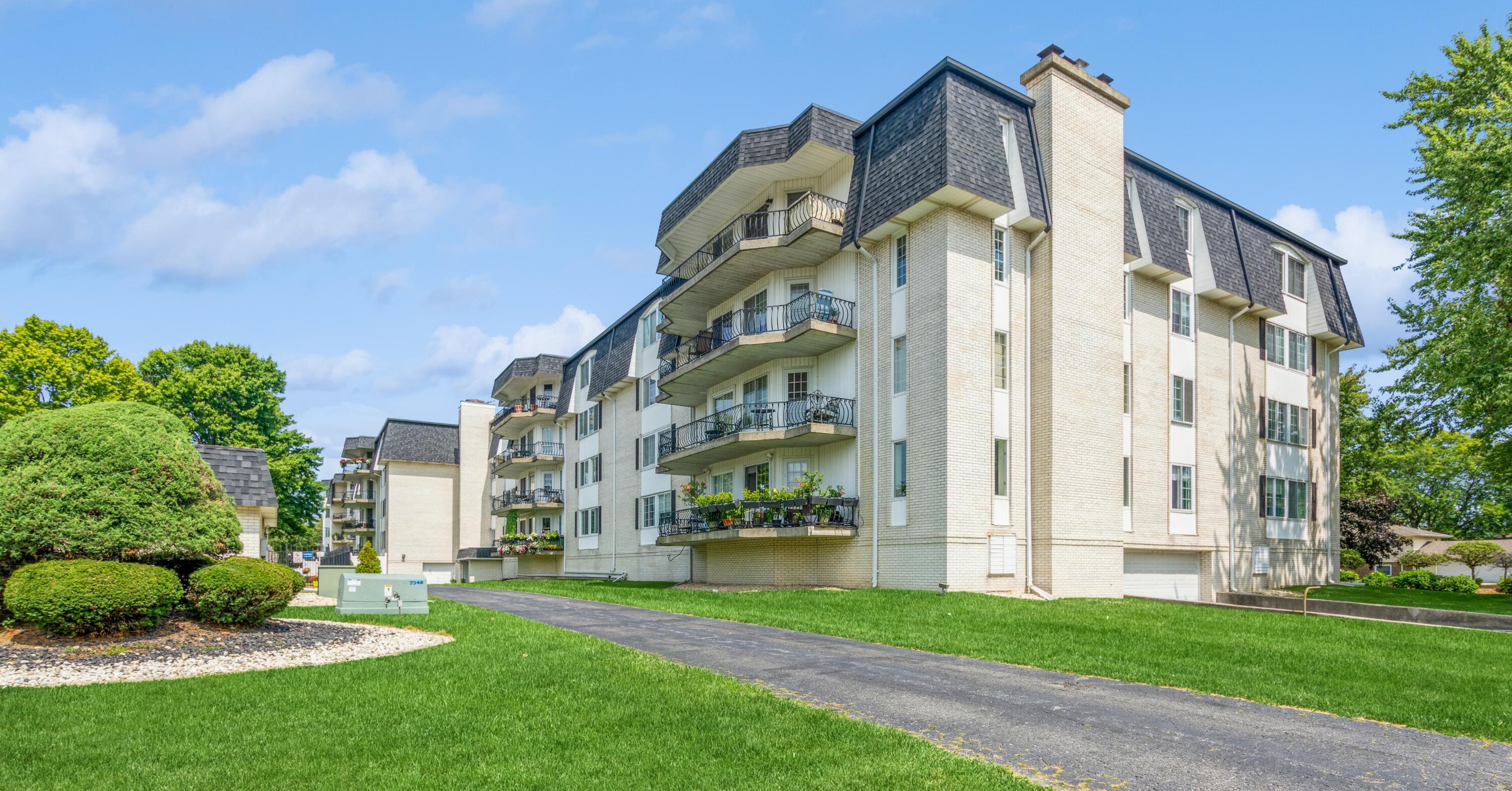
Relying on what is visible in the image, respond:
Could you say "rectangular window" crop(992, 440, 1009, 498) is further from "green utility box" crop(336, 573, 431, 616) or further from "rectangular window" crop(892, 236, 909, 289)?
"green utility box" crop(336, 573, 431, 616)

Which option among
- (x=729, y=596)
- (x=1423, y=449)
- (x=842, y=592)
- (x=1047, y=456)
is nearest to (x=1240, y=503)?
(x=1047, y=456)

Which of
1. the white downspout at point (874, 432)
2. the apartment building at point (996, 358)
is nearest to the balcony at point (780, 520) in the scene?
the apartment building at point (996, 358)

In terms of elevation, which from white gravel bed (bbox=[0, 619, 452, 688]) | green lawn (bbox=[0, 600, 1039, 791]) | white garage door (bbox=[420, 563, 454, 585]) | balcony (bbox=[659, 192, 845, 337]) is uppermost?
balcony (bbox=[659, 192, 845, 337])

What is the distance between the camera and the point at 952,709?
9328 mm

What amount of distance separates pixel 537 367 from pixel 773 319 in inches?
1166

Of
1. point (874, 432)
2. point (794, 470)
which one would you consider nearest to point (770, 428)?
point (794, 470)

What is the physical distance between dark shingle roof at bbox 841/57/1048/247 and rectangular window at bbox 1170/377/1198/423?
27.4ft

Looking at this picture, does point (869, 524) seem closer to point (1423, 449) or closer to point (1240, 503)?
point (1240, 503)

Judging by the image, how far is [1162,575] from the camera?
96.4ft

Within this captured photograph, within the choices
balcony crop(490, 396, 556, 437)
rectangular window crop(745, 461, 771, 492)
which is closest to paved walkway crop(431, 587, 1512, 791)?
rectangular window crop(745, 461, 771, 492)

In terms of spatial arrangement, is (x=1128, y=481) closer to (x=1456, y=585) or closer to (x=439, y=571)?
(x=1456, y=585)

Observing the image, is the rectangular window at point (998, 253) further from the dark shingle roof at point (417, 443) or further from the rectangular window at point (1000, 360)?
the dark shingle roof at point (417, 443)

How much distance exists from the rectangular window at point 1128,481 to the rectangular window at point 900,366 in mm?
7309

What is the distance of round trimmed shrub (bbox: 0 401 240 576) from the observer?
1335cm
